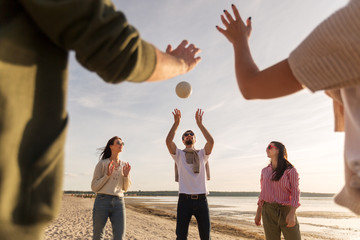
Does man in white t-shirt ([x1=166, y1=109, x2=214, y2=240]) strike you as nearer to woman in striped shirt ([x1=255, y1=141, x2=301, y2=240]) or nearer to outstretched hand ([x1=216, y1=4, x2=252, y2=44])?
woman in striped shirt ([x1=255, y1=141, x2=301, y2=240])

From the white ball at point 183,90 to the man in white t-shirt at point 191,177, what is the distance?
55 centimetres

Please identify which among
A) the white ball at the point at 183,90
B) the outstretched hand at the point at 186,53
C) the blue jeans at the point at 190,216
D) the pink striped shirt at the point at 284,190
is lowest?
the blue jeans at the point at 190,216

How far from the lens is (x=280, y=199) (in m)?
5.82

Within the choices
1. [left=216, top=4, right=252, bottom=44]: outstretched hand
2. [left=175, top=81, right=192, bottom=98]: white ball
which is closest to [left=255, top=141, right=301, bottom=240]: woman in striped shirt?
[left=175, top=81, right=192, bottom=98]: white ball

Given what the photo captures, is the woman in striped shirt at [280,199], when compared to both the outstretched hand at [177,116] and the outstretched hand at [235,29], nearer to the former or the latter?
the outstretched hand at [177,116]

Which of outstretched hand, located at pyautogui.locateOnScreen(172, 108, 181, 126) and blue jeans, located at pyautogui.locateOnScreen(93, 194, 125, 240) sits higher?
outstretched hand, located at pyautogui.locateOnScreen(172, 108, 181, 126)

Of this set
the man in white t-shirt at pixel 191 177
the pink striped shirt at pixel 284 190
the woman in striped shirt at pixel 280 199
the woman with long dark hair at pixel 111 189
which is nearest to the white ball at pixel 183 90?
the man in white t-shirt at pixel 191 177

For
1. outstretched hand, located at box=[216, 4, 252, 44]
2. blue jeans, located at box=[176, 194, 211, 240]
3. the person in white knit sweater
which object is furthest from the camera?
blue jeans, located at box=[176, 194, 211, 240]

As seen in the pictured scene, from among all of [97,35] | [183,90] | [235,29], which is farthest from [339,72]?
[183,90]

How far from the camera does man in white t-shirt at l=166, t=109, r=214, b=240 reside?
566 cm

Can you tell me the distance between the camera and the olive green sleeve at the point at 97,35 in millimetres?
1025

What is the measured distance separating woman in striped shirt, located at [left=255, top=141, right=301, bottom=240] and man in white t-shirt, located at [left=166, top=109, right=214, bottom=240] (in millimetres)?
1260

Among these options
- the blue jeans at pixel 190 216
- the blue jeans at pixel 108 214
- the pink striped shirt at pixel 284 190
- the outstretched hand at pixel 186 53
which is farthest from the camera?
the pink striped shirt at pixel 284 190


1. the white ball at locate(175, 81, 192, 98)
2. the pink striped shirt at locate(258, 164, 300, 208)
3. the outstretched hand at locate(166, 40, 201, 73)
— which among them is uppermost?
the white ball at locate(175, 81, 192, 98)
